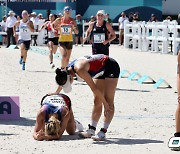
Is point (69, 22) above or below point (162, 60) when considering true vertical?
above

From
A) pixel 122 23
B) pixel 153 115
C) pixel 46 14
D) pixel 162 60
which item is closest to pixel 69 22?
pixel 153 115

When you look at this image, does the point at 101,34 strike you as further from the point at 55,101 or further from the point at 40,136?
the point at 40,136

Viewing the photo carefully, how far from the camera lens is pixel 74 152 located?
26.9ft

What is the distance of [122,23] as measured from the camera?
33281 mm

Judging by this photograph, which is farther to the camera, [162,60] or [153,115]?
[162,60]

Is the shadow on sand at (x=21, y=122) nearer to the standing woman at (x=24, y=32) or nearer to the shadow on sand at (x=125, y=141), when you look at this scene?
the shadow on sand at (x=125, y=141)

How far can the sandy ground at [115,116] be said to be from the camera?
855 cm

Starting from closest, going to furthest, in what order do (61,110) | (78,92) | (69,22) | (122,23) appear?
1. (61,110)
2. (78,92)
3. (69,22)
4. (122,23)

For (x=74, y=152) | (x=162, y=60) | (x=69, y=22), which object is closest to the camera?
(x=74, y=152)

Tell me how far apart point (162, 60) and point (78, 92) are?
10.4m

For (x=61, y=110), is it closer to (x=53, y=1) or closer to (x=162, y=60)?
(x=162, y=60)

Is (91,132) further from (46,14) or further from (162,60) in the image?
(46,14)

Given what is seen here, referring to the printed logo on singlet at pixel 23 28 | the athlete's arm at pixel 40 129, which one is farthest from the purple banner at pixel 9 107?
the printed logo on singlet at pixel 23 28

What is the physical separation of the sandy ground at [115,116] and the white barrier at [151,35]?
6.06 m
